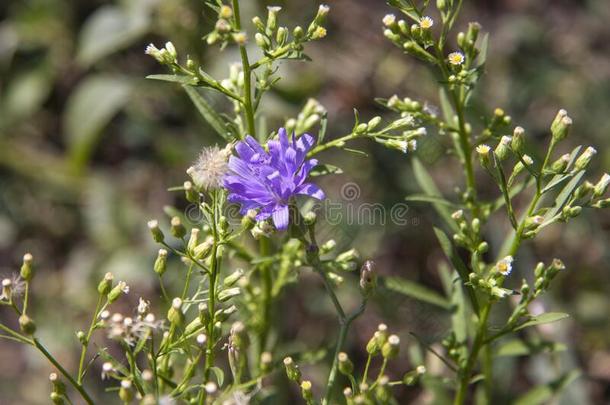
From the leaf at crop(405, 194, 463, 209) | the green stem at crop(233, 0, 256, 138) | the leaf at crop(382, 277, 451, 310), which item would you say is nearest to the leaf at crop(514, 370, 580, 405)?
the leaf at crop(382, 277, 451, 310)

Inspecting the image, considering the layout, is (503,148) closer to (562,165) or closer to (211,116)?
(562,165)

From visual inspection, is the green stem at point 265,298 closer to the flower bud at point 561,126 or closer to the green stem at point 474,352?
the green stem at point 474,352

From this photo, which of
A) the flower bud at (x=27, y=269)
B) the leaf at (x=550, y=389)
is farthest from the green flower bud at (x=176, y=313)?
the leaf at (x=550, y=389)

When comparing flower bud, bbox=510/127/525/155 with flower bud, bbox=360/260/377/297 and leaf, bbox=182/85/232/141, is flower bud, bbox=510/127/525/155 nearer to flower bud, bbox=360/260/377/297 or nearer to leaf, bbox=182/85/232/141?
flower bud, bbox=360/260/377/297

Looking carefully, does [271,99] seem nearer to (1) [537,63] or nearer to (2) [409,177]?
(2) [409,177]

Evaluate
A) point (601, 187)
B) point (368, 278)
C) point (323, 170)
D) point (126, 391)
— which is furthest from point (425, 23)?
point (126, 391)

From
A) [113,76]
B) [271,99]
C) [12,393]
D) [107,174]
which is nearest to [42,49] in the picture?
[113,76]

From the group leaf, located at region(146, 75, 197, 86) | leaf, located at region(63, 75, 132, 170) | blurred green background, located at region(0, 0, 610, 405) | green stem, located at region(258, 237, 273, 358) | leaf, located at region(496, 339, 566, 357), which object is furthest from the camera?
leaf, located at region(63, 75, 132, 170)
